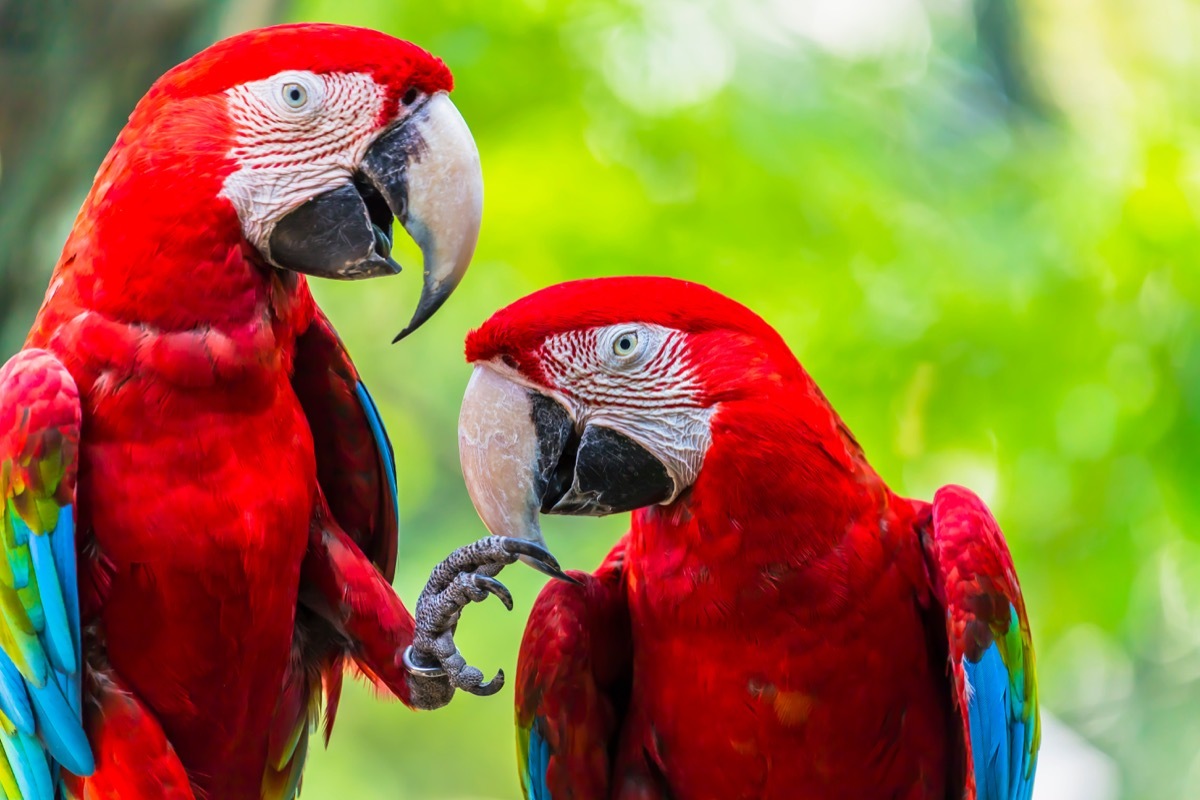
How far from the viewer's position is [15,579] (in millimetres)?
1219

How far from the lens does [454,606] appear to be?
1.39m

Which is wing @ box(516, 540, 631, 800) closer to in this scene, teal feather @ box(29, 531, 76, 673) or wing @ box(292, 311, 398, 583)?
wing @ box(292, 311, 398, 583)

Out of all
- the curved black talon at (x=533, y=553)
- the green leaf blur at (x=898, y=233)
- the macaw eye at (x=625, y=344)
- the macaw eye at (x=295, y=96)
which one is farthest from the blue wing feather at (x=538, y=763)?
the green leaf blur at (x=898, y=233)

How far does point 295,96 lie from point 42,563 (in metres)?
0.56

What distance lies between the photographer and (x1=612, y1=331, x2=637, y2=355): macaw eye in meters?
1.36

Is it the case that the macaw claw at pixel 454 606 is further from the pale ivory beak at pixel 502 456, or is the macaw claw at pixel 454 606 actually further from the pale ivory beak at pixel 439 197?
the pale ivory beak at pixel 439 197

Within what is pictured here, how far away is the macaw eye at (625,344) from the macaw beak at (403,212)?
7.8 inches

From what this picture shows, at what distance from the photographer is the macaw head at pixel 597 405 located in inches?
52.3

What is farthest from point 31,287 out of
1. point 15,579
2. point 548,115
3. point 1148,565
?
point 1148,565

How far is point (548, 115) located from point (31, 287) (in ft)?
4.49

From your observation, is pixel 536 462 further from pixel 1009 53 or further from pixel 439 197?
pixel 1009 53

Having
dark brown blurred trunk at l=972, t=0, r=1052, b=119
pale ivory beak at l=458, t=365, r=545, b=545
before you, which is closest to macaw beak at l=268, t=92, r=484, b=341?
pale ivory beak at l=458, t=365, r=545, b=545

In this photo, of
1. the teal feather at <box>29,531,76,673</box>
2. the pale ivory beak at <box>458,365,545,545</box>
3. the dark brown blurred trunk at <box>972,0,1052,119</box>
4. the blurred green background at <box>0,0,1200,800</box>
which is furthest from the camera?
the dark brown blurred trunk at <box>972,0,1052,119</box>

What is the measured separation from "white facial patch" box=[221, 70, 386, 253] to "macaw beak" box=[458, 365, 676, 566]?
0.29 m
